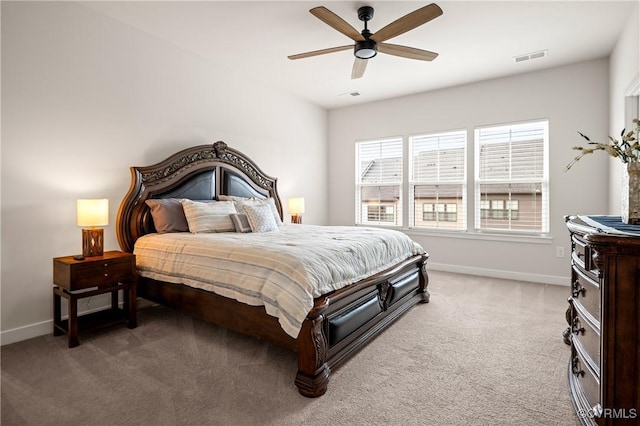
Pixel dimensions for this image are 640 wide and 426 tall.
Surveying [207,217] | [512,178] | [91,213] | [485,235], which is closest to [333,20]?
[207,217]

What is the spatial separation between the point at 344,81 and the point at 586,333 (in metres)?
4.24

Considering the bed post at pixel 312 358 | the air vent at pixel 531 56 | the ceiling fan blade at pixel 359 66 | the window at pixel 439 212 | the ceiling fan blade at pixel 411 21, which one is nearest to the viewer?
the bed post at pixel 312 358

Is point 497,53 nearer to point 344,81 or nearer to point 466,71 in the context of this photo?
point 466,71

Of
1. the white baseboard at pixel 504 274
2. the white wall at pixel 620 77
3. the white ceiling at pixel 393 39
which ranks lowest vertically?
the white baseboard at pixel 504 274

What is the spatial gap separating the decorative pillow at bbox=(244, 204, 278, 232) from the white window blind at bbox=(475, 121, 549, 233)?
3187 mm

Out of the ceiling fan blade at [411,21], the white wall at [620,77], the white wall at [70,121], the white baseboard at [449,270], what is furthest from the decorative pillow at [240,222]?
the white wall at [620,77]

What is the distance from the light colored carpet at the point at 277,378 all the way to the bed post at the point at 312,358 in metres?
0.06

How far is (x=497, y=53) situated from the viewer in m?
3.91

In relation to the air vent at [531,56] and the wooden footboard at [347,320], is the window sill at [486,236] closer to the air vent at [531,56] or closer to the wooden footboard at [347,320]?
the wooden footboard at [347,320]

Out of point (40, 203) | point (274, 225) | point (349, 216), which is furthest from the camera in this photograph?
point (349, 216)

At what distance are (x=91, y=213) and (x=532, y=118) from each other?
17.4 ft

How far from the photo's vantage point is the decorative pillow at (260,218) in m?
3.62

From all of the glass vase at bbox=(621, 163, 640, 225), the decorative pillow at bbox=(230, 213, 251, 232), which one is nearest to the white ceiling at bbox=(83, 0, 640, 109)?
the decorative pillow at bbox=(230, 213, 251, 232)


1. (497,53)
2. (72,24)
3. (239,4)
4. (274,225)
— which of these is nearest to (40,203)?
(72,24)
